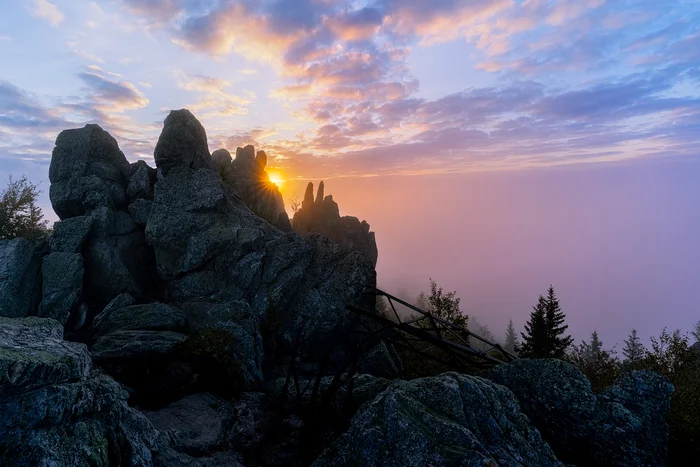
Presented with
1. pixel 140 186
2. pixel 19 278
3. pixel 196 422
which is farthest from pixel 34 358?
pixel 140 186

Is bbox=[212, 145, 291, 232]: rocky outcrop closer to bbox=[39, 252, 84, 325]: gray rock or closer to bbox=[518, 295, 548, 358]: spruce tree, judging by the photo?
bbox=[39, 252, 84, 325]: gray rock

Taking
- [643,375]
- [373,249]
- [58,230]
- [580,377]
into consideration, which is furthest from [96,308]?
[373,249]

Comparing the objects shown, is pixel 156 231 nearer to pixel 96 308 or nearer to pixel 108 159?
pixel 96 308

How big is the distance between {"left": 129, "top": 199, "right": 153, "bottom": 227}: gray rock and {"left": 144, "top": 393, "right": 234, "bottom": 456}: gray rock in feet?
71.4

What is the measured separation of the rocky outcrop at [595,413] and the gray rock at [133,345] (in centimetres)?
1876

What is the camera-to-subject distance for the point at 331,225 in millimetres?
72125

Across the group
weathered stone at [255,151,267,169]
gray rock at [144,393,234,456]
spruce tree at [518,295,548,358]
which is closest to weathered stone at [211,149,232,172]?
weathered stone at [255,151,267,169]

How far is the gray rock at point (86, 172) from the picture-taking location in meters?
33.6

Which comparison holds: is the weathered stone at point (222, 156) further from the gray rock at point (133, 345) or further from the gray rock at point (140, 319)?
the gray rock at point (133, 345)

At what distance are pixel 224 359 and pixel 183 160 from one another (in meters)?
24.3

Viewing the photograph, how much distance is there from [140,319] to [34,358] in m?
13.3

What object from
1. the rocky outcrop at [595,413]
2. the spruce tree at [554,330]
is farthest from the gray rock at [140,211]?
the spruce tree at [554,330]

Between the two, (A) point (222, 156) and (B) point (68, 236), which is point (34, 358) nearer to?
(B) point (68, 236)

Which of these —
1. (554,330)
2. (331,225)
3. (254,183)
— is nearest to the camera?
(554,330)
